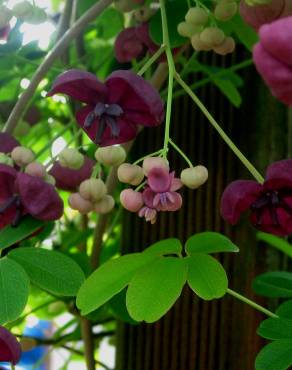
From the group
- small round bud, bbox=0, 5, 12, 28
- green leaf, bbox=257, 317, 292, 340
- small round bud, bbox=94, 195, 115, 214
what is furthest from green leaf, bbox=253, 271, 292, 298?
small round bud, bbox=0, 5, 12, 28

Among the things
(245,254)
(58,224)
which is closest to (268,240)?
(245,254)

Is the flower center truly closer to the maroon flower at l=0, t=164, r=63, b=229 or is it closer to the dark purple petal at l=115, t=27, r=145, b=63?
the maroon flower at l=0, t=164, r=63, b=229

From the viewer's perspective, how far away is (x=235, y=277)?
86 cm

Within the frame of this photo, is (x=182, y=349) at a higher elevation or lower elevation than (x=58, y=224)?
lower

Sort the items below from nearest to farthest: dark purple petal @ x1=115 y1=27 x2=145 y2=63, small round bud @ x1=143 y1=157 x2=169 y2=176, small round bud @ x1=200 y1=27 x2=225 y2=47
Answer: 1. small round bud @ x1=143 y1=157 x2=169 y2=176
2. small round bud @ x1=200 y1=27 x2=225 y2=47
3. dark purple petal @ x1=115 y1=27 x2=145 y2=63

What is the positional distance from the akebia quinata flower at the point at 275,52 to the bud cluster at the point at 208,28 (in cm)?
24

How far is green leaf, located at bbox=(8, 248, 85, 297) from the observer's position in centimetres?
64

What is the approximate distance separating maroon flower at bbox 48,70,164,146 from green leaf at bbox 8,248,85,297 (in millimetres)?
103

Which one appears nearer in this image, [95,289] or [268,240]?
[95,289]

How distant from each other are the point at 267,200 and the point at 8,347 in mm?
242

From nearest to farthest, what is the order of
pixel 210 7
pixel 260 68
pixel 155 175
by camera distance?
pixel 260 68, pixel 155 175, pixel 210 7

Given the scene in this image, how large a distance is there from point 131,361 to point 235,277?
16 cm

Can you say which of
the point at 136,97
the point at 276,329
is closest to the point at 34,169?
the point at 136,97

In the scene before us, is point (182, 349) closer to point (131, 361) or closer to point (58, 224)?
point (131, 361)
